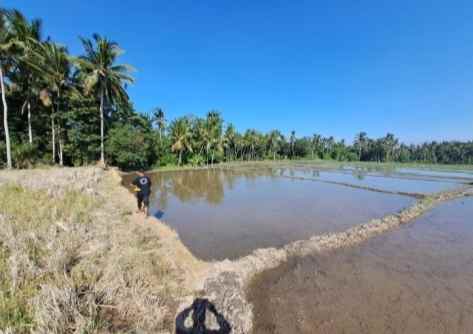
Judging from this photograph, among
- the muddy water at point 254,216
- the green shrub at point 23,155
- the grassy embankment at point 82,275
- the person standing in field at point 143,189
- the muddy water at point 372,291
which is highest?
the green shrub at point 23,155

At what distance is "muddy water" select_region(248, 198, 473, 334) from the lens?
2.96m

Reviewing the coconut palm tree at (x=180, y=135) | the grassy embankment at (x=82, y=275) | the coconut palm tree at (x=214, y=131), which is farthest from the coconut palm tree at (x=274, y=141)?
the grassy embankment at (x=82, y=275)

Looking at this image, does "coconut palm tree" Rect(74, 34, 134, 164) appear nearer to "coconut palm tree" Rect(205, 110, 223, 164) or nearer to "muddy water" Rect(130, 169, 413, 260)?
"muddy water" Rect(130, 169, 413, 260)

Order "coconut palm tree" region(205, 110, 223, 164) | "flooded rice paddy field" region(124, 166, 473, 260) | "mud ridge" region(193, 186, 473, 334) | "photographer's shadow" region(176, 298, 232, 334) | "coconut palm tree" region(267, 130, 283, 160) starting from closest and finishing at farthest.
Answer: "photographer's shadow" region(176, 298, 232, 334) < "mud ridge" region(193, 186, 473, 334) < "flooded rice paddy field" region(124, 166, 473, 260) < "coconut palm tree" region(205, 110, 223, 164) < "coconut palm tree" region(267, 130, 283, 160)

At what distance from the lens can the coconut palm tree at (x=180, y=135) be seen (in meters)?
30.4

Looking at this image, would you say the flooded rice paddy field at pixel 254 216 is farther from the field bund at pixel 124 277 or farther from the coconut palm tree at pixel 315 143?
the coconut palm tree at pixel 315 143

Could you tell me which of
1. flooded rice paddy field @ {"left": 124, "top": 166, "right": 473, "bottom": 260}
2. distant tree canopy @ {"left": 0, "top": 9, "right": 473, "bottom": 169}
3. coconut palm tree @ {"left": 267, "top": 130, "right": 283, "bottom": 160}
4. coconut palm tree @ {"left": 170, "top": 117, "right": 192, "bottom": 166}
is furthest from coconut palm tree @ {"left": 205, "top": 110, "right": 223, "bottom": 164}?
flooded rice paddy field @ {"left": 124, "top": 166, "right": 473, "bottom": 260}

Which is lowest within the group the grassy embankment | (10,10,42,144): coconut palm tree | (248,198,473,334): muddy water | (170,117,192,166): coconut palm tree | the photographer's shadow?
(248,198,473,334): muddy water

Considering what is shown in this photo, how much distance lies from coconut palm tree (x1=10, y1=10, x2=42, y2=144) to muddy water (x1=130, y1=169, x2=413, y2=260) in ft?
37.0

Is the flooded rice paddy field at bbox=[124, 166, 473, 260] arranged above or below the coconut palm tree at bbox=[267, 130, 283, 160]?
below

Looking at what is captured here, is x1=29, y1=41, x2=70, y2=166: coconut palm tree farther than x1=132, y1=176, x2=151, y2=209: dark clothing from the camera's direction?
Yes

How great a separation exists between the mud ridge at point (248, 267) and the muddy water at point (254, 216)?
70 cm

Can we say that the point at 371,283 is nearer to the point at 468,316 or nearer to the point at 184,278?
the point at 468,316

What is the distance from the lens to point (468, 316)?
3.20 m
